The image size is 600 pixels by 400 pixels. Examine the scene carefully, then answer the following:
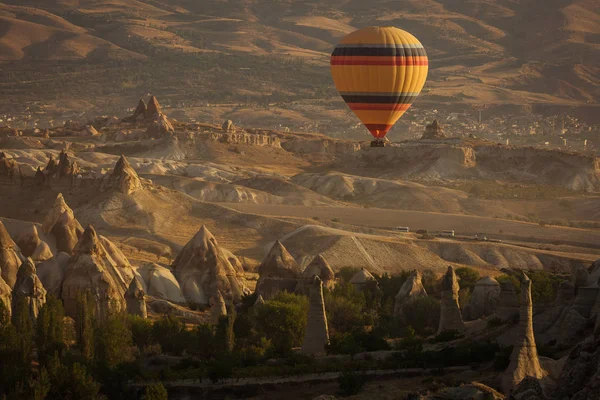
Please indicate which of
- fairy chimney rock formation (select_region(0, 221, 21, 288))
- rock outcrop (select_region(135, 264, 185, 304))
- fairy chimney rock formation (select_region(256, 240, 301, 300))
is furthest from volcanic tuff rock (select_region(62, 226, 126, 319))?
fairy chimney rock formation (select_region(256, 240, 301, 300))

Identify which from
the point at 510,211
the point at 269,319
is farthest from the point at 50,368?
the point at 510,211

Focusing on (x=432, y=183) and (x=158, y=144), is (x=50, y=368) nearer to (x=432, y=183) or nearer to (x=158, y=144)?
(x=432, y=183)

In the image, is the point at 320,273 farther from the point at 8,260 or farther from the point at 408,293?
the point at 8,260

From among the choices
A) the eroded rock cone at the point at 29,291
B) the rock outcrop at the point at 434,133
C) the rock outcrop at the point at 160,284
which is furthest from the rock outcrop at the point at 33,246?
the rock outcrop at the point at 434,133

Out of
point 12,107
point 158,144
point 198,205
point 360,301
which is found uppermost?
point 360,301

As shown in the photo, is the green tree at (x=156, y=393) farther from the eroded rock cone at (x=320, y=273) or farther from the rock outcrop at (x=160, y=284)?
the eroded rock cone at (x=320, y=273)

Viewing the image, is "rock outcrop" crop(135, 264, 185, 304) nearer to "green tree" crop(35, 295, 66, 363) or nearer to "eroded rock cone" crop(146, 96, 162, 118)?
"green tree" crop(35, 295, 66, 363)
